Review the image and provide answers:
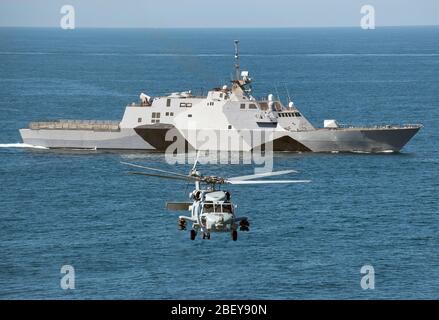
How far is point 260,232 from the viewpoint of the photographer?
3108 inches

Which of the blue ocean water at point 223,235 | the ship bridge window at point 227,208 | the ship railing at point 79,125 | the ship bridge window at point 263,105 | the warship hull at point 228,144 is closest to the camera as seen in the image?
the ship bridge window at point 227,208

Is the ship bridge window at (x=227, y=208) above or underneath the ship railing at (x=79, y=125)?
underneath

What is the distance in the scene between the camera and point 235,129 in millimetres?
106500

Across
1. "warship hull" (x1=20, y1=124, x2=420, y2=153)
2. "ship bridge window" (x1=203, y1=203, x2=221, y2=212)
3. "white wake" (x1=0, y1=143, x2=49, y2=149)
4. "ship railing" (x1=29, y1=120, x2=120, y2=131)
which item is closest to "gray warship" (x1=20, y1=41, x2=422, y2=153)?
"warship hull" (x1=20, y1=124, x2=420, y2=153)

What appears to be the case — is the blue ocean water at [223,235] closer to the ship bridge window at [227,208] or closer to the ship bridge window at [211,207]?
the ship bridge window at [211,207]

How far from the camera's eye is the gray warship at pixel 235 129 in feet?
348

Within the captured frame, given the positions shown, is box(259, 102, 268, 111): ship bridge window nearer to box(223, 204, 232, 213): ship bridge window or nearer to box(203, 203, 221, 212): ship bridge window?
box(203, 203, 221, 212): ship bridge window

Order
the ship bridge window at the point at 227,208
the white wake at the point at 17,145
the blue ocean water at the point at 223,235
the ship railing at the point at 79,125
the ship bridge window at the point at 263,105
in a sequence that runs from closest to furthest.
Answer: the ship bridge window at the point at 227,208
the blue ocean water at the point at 223,235
the ship bridge window at the point at 263,105
the ship railing at the point at 79,125
the white wake at the point at 17,145

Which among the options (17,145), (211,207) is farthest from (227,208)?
(17,145)

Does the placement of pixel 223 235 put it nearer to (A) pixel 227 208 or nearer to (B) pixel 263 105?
(A) pixel 227 208

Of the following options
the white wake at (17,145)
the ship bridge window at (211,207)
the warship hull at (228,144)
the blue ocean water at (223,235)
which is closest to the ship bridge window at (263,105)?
the warship hull at (228,144)

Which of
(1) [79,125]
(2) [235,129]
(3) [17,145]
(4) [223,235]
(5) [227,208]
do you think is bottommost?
(4) [223,235]
